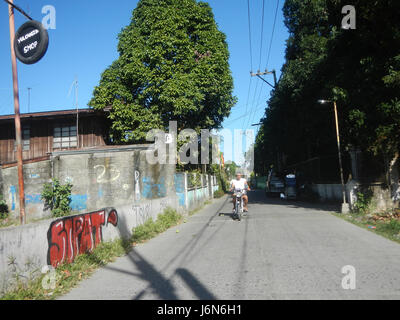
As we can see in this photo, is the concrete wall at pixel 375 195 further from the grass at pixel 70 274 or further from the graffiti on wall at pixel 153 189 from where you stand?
the grass at pixel 70 274

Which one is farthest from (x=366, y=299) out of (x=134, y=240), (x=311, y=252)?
(x=134, y=240)

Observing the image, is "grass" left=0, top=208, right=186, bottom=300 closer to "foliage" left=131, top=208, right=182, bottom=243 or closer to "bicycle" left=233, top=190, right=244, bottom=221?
"foliage" left=131, top=208, right=182, bottom=243

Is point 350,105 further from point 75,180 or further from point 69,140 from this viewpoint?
point 69,140

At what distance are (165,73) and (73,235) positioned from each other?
14.9 meters

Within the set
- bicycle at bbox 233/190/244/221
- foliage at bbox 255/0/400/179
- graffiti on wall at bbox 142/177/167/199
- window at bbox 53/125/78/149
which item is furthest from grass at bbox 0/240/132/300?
window at bbox 53/125/78/149

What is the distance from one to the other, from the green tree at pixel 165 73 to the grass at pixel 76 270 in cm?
1099

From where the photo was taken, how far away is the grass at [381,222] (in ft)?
28.2

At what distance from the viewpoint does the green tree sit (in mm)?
19189

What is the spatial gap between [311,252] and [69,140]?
1769cm

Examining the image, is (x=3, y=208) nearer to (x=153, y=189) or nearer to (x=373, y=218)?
(x=153, y=189)

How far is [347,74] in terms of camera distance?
13.7 meters

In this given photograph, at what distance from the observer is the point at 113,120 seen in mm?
20453

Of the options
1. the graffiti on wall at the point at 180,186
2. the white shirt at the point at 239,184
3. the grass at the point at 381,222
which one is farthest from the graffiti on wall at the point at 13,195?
the grass at the point at 381,222

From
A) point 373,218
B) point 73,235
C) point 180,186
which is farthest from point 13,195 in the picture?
point 373,218
